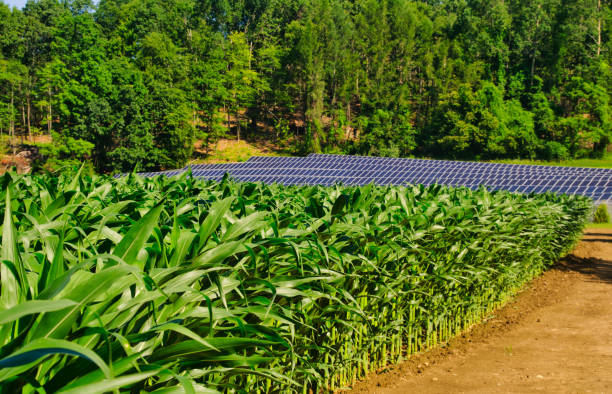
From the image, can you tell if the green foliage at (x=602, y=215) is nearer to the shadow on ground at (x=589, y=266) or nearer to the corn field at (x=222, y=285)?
the shadow on ground at (x=589, y=266)

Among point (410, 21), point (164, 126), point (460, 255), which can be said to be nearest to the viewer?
point (460, 255)

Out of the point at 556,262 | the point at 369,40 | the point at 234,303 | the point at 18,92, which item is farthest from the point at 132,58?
the point at 234,303

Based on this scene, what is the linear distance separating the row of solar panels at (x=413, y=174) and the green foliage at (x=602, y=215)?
634 mm

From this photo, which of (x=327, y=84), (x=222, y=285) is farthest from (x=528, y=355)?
(x=327, y=84)

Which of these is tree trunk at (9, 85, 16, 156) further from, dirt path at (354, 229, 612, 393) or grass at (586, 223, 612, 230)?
dirt path at (354, 229, 612, 393)

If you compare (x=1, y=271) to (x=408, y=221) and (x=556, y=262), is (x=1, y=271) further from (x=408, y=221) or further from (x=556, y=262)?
(x=556, y=262)

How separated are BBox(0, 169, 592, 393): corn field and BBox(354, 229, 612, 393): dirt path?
10.2 inches

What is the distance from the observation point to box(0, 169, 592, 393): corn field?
127cm

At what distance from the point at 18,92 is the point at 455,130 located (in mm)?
52407

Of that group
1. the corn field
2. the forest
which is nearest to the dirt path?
the corn field

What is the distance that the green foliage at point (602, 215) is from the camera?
24.7 meters

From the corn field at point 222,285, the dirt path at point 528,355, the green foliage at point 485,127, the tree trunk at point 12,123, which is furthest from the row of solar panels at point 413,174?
the tree trunk at point 12,123

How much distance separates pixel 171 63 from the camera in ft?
195

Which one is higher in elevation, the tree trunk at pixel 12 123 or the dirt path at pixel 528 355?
the tree trunk at pixel 12 123
